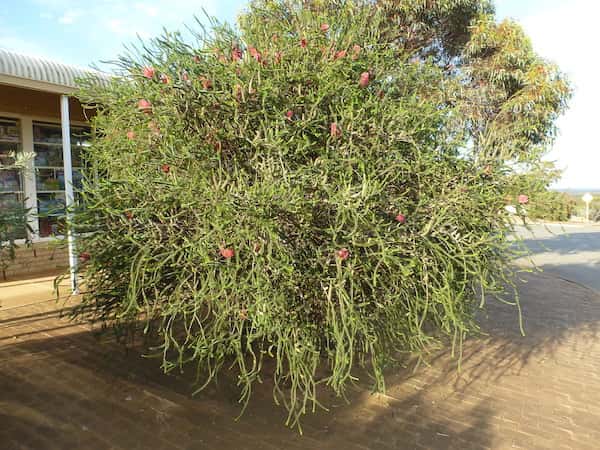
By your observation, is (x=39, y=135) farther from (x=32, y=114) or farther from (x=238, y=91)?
(x=238, y=91)

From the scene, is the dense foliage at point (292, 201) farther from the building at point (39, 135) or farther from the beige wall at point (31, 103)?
the beige wall at point (31, 103)

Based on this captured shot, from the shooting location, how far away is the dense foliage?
2.49 m

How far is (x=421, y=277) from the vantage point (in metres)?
2.78

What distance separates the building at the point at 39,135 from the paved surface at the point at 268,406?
119 inches

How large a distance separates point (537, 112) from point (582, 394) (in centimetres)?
560

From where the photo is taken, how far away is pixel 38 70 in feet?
20.1

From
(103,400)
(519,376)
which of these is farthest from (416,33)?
(103,400)

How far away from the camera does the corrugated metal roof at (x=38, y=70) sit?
581 centimetres

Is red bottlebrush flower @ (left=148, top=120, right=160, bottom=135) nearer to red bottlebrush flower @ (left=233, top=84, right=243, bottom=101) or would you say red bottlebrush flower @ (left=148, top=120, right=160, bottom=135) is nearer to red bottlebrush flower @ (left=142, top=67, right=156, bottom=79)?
red bottlebrush flower @ (left=142, top=67, right=156, bottom=79)

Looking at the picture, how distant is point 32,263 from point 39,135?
8.96ft

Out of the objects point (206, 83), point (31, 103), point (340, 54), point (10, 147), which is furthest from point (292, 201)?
point (10, 147)

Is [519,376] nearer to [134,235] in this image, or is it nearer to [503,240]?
[503,240]

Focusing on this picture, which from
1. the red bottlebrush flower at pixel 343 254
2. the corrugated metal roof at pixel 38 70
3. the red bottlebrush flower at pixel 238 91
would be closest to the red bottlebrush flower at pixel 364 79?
the red bottlebrush flower at pixel 238 91

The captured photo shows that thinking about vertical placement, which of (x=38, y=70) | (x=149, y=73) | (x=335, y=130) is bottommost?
(x=335, y=130)
